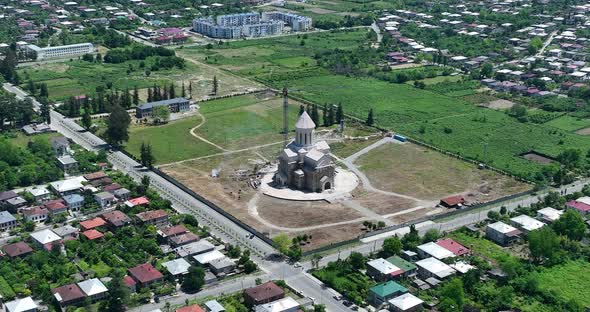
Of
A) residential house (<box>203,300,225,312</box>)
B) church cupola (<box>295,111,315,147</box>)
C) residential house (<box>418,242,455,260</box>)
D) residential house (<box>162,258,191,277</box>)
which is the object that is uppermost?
church cupola (<box>295,111,315,147</box>)

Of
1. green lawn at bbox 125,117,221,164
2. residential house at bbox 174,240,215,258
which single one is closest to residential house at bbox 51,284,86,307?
residential house at bbox 174,240,215,258

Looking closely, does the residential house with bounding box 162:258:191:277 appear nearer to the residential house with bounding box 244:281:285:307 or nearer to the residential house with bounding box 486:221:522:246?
the residential house with bounding box 244:281:285:307

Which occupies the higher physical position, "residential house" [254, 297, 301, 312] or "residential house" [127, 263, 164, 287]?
"residential house" [254, 297, 301, 312]

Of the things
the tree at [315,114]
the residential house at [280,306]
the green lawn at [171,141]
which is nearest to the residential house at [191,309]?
the residential house at [280,306]

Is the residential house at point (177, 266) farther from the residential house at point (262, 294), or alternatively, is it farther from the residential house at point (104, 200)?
the residential house at point (104, 200)

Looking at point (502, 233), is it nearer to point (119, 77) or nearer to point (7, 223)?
point (7, 223)

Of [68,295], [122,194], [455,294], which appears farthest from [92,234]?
[455,294]

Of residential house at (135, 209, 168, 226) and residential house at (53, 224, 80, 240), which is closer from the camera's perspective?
residential house at (53, 224, 80, 240)
